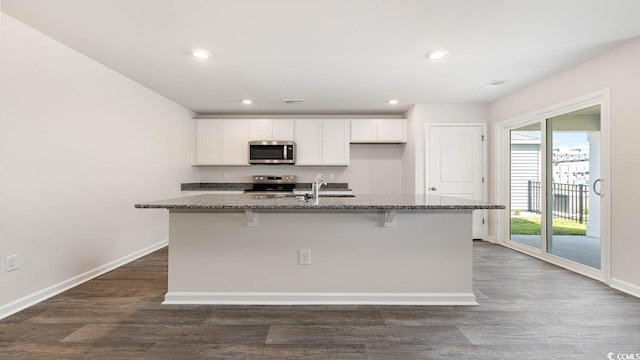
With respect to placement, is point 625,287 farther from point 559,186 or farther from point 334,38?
point 334,38

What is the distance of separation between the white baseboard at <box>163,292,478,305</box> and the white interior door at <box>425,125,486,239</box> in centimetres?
256

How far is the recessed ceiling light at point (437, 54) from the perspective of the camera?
282cm

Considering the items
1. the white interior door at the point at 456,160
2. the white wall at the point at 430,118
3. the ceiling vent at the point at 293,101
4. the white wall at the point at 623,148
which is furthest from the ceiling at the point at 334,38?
the white interior door at the point at 456,160

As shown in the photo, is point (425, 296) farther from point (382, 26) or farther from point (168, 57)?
point (168, 57)

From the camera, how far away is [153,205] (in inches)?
85.4

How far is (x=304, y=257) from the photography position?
2.50 meters

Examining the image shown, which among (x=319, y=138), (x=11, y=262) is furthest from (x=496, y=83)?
(x=11, y=262)

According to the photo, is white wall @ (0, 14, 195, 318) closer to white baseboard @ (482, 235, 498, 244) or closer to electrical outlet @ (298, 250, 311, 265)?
electrical outlet @ (298, 250, 311, 265)

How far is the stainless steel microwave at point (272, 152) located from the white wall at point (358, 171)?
447 mm

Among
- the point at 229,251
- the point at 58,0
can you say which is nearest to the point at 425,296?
the point at 229,251

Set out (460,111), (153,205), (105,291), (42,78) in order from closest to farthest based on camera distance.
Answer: (153,205) < (42,78) < (105,291) < (460,111)

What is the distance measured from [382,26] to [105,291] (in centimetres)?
330

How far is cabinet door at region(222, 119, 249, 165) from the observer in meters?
5.20

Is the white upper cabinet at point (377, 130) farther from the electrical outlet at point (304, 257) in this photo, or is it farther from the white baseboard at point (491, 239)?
the electrical outlet at point (304, 257)
